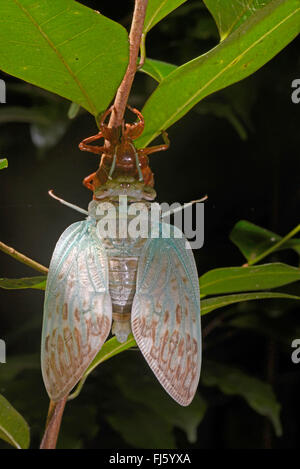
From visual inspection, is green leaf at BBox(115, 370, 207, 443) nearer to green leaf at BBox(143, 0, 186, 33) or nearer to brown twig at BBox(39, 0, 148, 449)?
brown twig at BBox(39, 0, 148, 449)

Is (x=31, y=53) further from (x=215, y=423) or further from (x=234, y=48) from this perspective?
(x=215, y=423)

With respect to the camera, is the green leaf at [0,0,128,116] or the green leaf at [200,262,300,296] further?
the green leaf at [200,262,300,296]

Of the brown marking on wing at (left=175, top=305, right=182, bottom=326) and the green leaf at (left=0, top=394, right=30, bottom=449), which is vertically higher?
the brown marking on wing at (left=175, top=305, right=182, bottom=326)

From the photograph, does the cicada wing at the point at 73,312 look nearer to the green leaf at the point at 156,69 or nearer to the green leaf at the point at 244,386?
the green leaf at the point at 156,69
